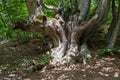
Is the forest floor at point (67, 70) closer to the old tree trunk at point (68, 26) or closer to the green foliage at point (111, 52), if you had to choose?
the green foliage at point (111, 52)

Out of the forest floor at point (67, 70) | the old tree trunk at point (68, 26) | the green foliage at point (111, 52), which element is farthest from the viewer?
the green foliage at point (111, 52)

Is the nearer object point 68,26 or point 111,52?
point 111,52

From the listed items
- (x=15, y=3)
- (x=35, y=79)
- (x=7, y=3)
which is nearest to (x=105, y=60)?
(x=35, y=79)

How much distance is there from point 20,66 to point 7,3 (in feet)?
22.8

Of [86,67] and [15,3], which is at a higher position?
[15,3]

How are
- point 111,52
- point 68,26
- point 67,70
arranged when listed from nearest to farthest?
1. point 67,70
2. point 111,52
3. point 68,26

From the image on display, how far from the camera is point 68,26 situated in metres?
7.16

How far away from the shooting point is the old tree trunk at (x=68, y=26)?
21.7 feet

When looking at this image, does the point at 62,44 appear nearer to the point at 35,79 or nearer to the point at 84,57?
the point at 84,57

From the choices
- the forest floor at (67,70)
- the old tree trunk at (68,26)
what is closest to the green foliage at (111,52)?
the forest floor at (67,70)

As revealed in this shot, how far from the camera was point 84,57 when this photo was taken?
22.2 ft

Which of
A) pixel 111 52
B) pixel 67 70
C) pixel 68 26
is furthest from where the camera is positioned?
pixel 68 26

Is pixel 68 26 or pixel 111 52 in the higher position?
pixel 68 26

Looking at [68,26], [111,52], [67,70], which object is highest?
[68,26]
